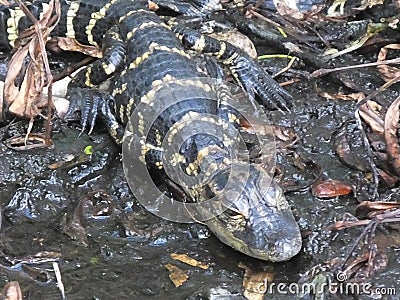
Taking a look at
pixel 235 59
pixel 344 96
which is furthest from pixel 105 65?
pixel 344 96

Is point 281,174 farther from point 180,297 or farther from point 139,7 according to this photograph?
point 139,7

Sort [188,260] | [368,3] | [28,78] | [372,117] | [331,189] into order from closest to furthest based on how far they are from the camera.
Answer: [188,260]
[331,189]
[28,78]
[372,117]
[368,3]

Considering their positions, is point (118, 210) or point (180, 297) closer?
point (180, 297)

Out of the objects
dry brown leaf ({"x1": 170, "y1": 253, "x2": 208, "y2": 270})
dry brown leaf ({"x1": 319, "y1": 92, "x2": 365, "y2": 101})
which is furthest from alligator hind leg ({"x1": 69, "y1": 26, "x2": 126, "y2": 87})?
dry brown leaf ({"x1": 170, "y1": 253, "x2": 208, "y2": 270})

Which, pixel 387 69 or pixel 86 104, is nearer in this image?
pixel 86 104

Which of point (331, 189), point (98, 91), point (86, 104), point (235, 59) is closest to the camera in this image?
point (331, 189)

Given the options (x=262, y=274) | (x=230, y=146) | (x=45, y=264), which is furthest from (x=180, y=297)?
(x=230, y=146)

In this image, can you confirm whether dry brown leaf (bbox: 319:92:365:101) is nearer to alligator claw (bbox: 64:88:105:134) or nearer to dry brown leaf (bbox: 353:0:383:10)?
dry brown leaf (bbox: 353:0:383:10)

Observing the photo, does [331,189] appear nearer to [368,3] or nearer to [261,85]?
[261,85]
